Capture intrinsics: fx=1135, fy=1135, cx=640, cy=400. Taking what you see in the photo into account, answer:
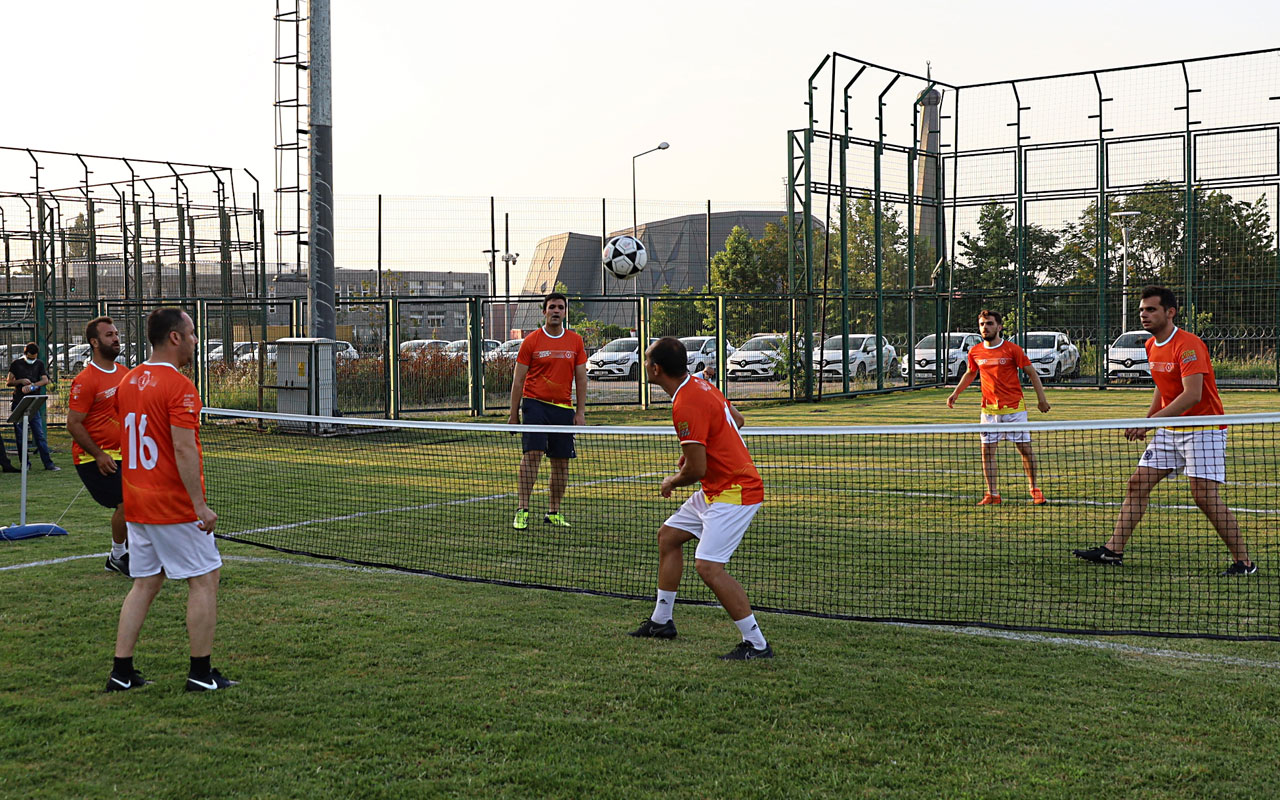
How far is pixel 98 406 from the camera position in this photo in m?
7.83

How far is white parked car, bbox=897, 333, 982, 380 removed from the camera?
31.2 meters

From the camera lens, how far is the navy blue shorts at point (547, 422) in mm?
9648

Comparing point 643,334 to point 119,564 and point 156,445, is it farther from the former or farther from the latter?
point 156,445

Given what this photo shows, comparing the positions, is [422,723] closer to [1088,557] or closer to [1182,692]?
[1182,692]

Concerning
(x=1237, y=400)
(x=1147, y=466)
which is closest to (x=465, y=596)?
(x=1147, y=466)

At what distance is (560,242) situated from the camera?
32.8 metres

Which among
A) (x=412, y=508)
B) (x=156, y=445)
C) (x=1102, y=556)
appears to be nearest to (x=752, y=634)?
(x=156, y=445)

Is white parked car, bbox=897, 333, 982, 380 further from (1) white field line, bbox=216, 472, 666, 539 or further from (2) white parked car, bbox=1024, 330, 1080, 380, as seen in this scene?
(1) white field line, bbox=216, 472, 666, 539

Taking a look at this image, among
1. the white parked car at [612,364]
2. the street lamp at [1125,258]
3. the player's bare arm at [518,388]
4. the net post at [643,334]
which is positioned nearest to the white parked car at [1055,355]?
the street lamp at [1125,258]

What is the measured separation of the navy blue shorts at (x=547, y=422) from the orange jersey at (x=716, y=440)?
388 centimetres

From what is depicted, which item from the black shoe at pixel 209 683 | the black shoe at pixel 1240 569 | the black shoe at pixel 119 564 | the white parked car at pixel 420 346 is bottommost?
the black shoe at pixel 209 683

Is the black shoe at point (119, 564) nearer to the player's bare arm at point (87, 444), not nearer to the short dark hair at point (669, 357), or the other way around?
the player's bare arm at point (87, 444)

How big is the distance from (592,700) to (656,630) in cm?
108

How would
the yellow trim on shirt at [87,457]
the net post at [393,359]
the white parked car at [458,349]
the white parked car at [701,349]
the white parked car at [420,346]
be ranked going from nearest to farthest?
1. the yellow trim on shirt at [87,457]
2. the net post at [393,359]
3. the white parked car at [420,346]
4. the white parked car at [458,349]
5. the white parked car at [701,349]
